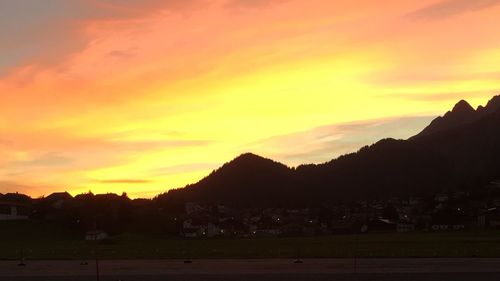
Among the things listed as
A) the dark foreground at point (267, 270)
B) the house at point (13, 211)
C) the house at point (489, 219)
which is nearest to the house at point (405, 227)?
the house at point (489, 219)

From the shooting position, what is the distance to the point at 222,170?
17588 centimetres

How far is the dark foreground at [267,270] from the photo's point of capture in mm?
24344

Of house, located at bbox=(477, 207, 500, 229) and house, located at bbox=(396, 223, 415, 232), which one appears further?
house, located at bbox=(396, 223, 415, 232)

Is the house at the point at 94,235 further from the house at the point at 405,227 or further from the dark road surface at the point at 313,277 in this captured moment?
the dark road surface at the point at 313,277

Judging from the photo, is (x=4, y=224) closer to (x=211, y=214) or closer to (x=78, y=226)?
(x=78, y=226)

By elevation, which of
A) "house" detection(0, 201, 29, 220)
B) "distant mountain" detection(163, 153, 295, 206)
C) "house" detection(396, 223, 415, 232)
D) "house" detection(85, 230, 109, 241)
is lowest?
"house" detection(396, 223, 415, 232)

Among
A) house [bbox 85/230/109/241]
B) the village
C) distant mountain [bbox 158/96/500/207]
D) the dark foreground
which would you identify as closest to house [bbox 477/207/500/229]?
the village

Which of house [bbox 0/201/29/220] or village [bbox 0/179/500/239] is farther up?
house [bbox 0/201/29/220]

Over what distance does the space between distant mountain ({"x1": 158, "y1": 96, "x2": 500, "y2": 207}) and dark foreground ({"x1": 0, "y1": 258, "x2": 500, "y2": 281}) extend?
130185 millimetres

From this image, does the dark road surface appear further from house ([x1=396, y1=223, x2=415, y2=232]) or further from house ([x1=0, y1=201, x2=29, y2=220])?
house ([x1=0, y1=201, x2=29, y2=220])

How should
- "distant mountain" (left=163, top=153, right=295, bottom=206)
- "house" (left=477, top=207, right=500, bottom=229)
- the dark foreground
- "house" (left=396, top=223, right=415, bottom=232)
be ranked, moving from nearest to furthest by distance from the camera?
the dark foreground < "house" (left=477, top=207, right=500, bottom=229) < "house" (left=396, top=223, right=415, bottom=232) < "distant mountain" (left=163, top=153, right=295, bottom=206)

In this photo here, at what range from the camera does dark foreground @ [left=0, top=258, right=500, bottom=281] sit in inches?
958

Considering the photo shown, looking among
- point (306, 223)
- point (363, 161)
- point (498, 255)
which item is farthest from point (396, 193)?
point (498, 255)

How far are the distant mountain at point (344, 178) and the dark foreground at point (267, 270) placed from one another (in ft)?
427
